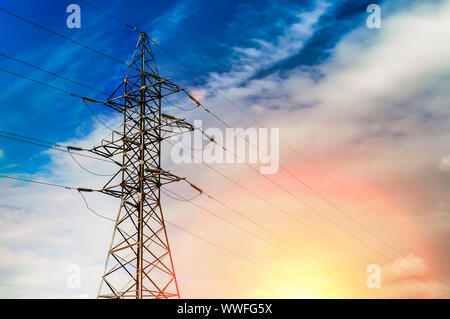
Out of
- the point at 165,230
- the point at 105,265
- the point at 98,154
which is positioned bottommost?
the point at 105,265

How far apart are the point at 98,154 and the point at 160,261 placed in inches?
288
